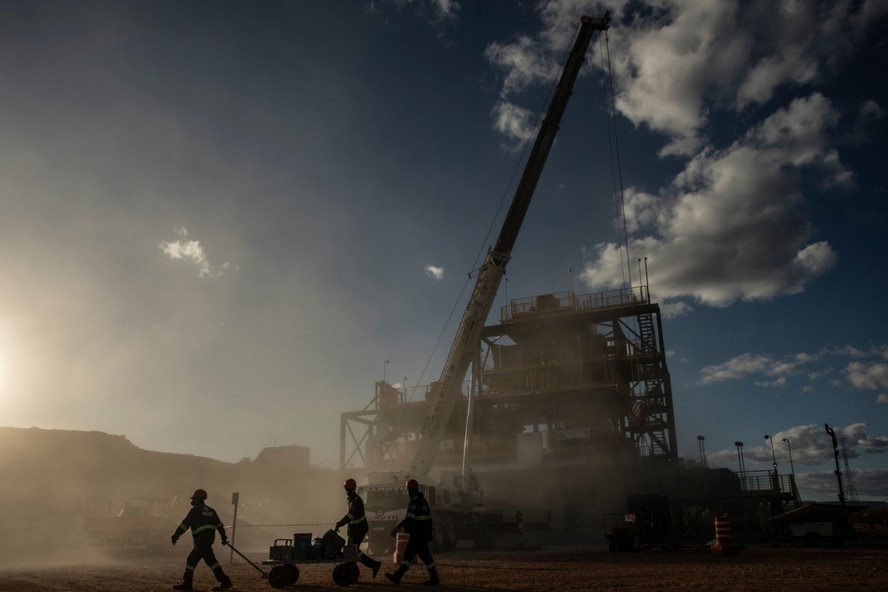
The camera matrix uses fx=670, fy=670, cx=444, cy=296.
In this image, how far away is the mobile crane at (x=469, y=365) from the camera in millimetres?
25609

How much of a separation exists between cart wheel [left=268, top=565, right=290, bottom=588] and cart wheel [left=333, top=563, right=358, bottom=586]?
2.71 ft

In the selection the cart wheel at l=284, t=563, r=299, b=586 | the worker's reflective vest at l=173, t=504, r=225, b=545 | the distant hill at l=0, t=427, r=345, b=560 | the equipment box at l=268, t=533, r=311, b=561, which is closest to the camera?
the worker's reflective vest at l=173, t=504, r=225, b=545

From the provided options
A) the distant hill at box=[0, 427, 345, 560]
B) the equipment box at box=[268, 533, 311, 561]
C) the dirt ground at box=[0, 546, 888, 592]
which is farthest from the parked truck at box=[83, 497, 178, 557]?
the equipment box at box=[268, 533, 311, 561]

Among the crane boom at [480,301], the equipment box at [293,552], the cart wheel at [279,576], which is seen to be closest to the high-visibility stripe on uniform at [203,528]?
the equipment box at [293,552]

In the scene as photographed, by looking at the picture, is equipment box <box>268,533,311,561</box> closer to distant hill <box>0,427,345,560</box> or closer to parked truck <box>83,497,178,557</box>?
parked truck <box>83,497,178,557</box>

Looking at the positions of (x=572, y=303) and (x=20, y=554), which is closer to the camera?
(x=20, y=554)

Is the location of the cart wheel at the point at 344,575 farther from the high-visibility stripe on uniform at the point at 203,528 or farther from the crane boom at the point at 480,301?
the crane boom at the point at 480,301

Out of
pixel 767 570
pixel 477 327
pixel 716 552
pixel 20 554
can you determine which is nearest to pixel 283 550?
pixel 767 570

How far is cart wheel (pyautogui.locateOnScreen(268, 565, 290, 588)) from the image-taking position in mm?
11367

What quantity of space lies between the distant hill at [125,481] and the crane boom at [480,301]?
76.5ft

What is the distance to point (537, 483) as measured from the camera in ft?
140

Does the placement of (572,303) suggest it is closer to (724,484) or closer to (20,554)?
(724,484)

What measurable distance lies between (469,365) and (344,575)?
16.9 metres

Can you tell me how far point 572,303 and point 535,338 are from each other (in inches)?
149
